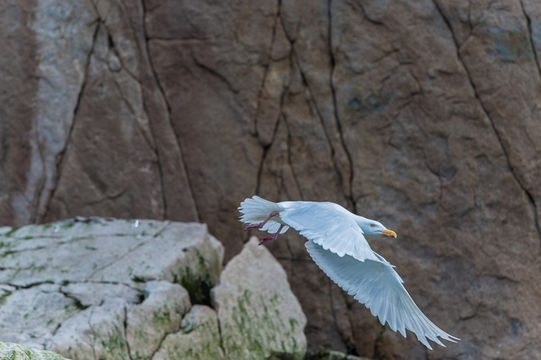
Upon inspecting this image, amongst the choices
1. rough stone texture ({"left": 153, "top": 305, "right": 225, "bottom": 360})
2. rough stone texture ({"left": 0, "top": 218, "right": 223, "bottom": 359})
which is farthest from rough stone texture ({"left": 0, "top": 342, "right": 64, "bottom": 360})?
rough stone texture ({"left": 153, "top": 305, "right": 225, "bottom": 360})

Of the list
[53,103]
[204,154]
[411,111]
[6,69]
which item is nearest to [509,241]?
[411,111]

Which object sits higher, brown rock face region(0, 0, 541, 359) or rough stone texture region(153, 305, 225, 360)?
brown rock face region(0, 0, 541, 359)

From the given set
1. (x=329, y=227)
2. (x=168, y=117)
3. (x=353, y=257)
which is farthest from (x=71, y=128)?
(x=329, y=227)

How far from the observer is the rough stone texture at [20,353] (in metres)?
3.24

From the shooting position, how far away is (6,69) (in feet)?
19.5

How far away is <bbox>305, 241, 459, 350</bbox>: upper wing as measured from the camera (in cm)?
379

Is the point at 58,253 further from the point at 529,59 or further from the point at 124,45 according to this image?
the point at 529,59

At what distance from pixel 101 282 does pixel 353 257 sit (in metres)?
1.56

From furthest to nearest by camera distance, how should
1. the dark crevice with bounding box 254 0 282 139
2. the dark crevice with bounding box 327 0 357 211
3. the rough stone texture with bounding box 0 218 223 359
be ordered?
the dark crevice with bounding box 254 0 282 139 → the dark crevice with bounding box 327 0 357 211 → the rough stone texture with bounding box 0 218 223 359

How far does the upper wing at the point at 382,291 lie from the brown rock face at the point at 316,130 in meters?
1.53

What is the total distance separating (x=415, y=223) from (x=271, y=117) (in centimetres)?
123

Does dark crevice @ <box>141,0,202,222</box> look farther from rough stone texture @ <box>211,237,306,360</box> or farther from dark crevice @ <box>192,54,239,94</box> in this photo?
rough stone texture @ <box>211,237,306,360</box>

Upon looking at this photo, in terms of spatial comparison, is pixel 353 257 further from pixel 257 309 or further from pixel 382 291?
pixel 257 309

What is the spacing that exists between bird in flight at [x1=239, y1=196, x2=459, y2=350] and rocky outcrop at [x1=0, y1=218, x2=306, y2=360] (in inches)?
31.9
